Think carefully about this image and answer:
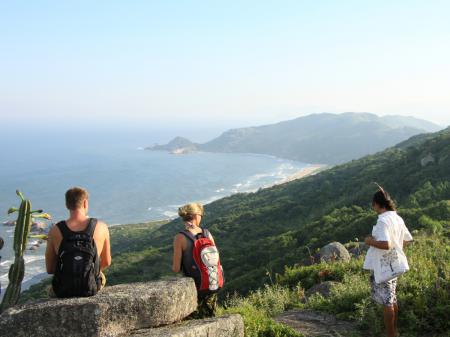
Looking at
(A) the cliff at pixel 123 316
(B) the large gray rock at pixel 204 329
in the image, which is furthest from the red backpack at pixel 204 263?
(B) the large gray rock at pixel 204 329

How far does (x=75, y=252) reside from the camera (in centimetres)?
489

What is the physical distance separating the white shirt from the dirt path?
4.11ft

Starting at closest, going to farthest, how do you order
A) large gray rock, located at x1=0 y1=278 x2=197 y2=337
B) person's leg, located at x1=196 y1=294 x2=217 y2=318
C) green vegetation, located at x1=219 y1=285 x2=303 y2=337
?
large gray rock, located at x1=0 y1=278 x2=197 y2=337 → person's leg, located at x1=196 y1=294 x2=217 y2=318 → green vegetation, located at x1=219 y1=285 x2=303 y2=337

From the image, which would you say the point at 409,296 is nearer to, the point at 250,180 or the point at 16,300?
the point at 16,300

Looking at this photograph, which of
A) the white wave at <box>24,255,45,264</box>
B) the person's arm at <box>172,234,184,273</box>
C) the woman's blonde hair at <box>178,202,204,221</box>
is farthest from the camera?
the white wave at <box>24,255,45,264</box>

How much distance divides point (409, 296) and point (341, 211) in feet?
96.3

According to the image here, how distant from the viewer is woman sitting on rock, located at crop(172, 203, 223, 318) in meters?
5.69

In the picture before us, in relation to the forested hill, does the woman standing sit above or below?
above

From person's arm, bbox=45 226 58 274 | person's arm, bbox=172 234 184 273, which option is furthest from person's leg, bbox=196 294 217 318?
person's arm, bbox=45 226 58 274

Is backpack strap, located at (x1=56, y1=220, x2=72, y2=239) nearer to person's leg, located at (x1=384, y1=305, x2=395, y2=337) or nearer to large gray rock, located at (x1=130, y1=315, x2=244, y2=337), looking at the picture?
large gray rock, located at (x1=130, y1=315, x2=244, y2=337)

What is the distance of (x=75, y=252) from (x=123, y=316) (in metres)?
0.92

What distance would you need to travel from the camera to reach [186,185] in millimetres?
155125

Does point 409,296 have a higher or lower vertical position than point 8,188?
higher

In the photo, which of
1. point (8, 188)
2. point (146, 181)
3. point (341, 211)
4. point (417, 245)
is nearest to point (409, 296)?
point (417, 245)
